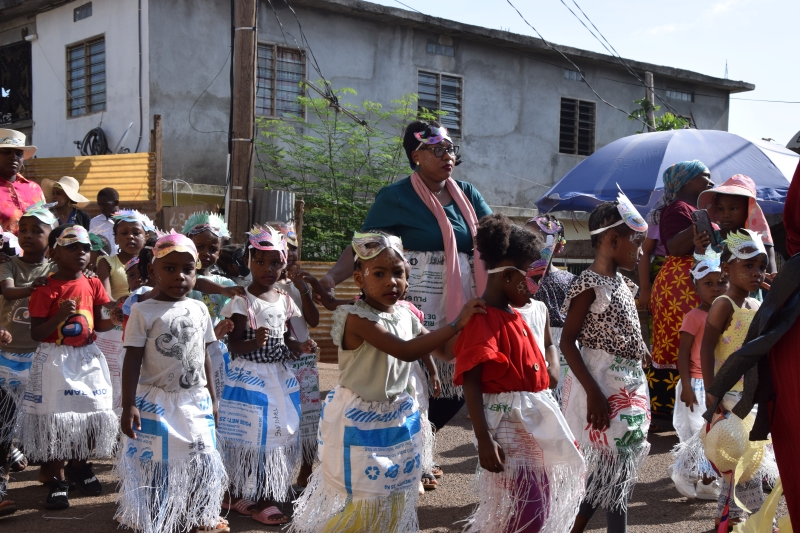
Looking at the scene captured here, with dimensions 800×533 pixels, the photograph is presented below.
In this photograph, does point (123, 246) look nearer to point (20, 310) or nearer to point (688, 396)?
point (20, 310)

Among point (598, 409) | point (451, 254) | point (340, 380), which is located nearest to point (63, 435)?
point (340, 380)

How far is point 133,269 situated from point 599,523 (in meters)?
3.68

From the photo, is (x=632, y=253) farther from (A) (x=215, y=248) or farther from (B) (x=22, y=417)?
(B) (x=22, y=417)

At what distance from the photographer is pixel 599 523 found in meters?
4.85

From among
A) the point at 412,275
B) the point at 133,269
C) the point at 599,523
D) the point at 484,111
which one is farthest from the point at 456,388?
the point at 484,111

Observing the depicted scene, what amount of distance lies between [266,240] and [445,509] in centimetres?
193

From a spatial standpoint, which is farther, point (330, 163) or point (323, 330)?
point (330, 163)

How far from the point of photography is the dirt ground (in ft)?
15.5

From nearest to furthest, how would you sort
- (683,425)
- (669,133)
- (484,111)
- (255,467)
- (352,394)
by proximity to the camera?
1. (352,394)
2. (255,467)
3. (683,425)
4. (669,133)
5. (484,111)

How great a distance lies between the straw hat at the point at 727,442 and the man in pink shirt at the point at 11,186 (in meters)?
5.35

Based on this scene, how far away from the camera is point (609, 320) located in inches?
164

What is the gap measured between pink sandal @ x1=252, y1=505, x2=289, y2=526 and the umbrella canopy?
667cm

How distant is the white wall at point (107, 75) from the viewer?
15188 mm

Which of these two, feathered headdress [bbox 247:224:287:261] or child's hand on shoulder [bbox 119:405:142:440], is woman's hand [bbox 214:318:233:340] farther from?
child's hand on shoulder [bbox 119:405:142:440]
